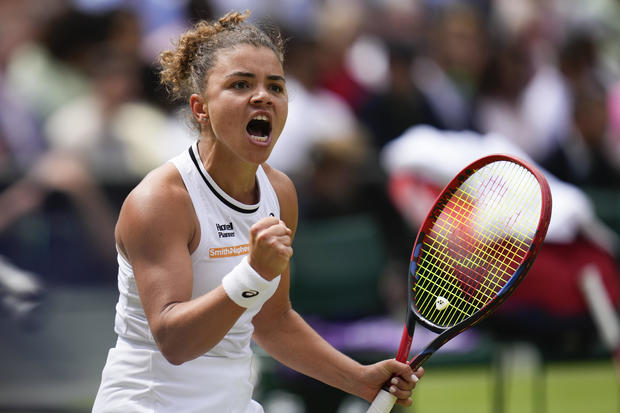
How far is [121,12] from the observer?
21.7 feet

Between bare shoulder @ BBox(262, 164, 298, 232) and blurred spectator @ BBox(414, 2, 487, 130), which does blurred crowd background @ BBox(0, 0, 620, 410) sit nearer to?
blurred spectator @ BBox(414, 2, 487, 130)

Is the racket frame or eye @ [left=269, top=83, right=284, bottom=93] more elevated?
eye @ [left=269, top=83, right=284, bottom=93]

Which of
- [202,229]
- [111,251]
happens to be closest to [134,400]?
[202,229]

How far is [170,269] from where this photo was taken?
2.47 m

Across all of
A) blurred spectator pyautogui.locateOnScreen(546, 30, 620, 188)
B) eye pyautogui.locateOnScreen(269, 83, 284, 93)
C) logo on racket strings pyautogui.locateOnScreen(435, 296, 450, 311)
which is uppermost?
eye pyautogui.locateOnScreen(269, 83, 284, 93)

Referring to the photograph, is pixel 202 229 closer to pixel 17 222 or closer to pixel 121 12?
pixel 17 222

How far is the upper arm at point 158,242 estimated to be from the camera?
2456 millimetres

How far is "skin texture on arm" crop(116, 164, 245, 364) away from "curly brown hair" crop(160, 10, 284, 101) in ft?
1.03

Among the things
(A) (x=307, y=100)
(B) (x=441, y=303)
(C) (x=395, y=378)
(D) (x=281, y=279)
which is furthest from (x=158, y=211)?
(A) (x=307, y=100)

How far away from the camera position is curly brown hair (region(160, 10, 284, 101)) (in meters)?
2.71

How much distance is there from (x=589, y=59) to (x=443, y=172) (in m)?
3.08

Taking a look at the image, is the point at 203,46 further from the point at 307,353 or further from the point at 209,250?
the point at 307,353

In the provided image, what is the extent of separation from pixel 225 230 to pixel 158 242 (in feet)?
0.77

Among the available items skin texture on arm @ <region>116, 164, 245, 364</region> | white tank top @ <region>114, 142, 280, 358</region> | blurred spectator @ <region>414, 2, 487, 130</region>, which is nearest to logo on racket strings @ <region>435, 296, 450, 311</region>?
white tank top @ <region>114, 142, 280, 358</region>
